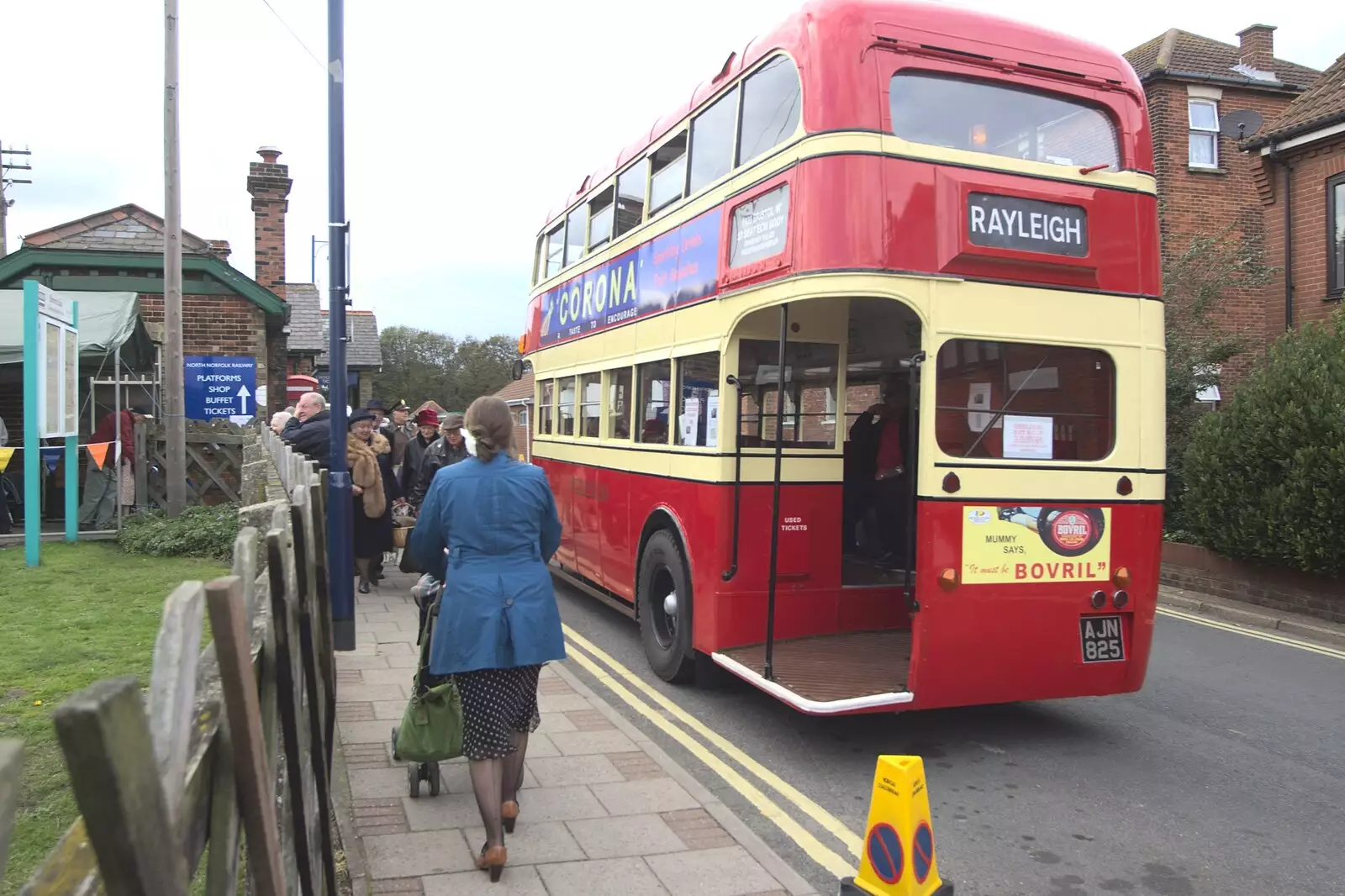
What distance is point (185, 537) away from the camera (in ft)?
37.4

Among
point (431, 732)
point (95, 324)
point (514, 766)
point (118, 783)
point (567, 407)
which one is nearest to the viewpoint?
point (118, 783)

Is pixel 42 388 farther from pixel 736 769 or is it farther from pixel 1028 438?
pixel 1028 438

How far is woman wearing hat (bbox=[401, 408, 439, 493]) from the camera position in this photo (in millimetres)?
10711

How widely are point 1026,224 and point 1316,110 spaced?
482 inches

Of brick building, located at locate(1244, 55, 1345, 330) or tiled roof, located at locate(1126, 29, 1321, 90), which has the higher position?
tiled roof, located at locate(1126, 29, 1321, 90)

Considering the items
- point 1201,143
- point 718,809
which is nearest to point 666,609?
point 718,809

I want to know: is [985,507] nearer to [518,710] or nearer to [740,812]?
[740,812]

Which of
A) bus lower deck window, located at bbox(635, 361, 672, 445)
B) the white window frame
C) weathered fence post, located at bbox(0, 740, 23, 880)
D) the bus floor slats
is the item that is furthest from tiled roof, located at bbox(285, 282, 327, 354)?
weathered fence post, located at bbox(0, 740, 23, 880)

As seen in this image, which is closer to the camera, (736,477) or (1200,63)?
(736,477)

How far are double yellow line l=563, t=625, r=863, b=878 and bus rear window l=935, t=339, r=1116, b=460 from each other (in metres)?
2.03

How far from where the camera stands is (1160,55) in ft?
67.0

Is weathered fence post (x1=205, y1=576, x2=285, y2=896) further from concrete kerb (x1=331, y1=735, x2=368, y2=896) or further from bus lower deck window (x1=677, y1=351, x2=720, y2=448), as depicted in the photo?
bus lower deck window (x1=677, y1=351, x2=720, y2=448)

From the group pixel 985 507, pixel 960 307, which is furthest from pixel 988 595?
pixel 960 307

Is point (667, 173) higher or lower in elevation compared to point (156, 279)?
lower
